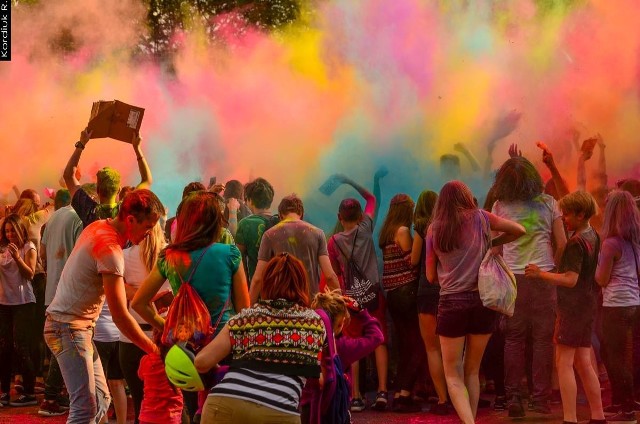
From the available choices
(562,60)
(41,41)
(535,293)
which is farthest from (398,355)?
(41,41)

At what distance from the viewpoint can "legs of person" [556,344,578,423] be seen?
7.60m

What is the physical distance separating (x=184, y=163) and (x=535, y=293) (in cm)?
589

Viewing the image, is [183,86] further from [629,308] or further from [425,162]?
[629,308]

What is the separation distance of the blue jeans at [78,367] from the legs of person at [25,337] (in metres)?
3.56

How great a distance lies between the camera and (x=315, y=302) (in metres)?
5.23

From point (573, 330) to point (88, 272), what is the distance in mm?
3551

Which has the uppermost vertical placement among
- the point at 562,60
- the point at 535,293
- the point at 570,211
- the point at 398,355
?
the point at 562,60

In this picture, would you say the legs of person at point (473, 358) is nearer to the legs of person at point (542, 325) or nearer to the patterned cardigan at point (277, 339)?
the legs of person at point (542, 325)

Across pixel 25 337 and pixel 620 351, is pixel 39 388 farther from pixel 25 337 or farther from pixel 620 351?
pixel 620 351

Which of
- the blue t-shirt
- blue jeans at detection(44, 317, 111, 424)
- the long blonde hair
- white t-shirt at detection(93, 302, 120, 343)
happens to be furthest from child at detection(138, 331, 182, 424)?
white t-shirt at detection(93, 302, 120, 343)

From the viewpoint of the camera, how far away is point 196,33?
13477mm

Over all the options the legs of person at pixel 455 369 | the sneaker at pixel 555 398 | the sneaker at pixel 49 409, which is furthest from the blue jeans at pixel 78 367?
the sneaker at pixel 555 398

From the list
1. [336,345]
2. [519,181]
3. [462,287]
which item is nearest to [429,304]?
[519,181]

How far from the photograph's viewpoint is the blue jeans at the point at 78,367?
606 centimetres
